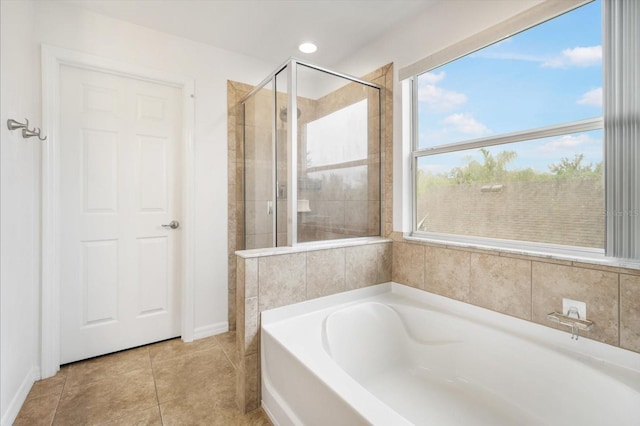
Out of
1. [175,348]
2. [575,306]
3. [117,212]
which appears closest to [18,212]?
[117,212]

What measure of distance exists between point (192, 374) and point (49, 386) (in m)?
0.83

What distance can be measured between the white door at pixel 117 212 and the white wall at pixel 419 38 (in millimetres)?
1755

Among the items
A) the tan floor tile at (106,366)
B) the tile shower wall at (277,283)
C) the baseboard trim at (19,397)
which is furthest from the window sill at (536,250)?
the baseboard trim at (19,397)

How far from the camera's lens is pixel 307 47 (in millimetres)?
2570

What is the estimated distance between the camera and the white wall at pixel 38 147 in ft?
4.96

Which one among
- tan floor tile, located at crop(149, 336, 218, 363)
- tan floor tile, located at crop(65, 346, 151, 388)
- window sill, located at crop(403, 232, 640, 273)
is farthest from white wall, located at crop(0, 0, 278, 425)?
window sill, located at crop(403, 232, 640, 273)

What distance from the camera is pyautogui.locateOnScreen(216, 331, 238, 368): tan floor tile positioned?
2.20 meters

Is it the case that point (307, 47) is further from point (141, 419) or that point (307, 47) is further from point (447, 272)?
point (141, 419)

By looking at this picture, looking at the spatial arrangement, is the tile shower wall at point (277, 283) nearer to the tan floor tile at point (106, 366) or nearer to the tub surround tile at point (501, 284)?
the tub surround tile at point (501, 284)

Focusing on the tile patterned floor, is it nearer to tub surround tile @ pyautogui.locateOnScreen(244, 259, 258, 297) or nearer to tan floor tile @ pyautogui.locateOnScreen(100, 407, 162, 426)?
tan floor tile @ pyautogui.locateOnScreen(100, 407, 162, 426)

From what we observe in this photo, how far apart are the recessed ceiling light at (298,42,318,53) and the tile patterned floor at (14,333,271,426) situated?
8.56ft

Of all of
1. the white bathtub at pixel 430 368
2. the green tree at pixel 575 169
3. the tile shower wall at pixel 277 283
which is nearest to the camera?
the white bathtub at pixel 430 368

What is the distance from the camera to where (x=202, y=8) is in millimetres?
2037

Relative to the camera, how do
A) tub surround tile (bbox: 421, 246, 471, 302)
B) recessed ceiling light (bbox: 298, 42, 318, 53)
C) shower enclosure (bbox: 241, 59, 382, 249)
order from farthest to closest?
1. recessed ceiling light (bbox: 298, 42, 318, 53)
2. shower enclosure (bbox: 241, 59, 382, 249)
3. tub surround tile (bbox: 421, 246, 471, 302)
